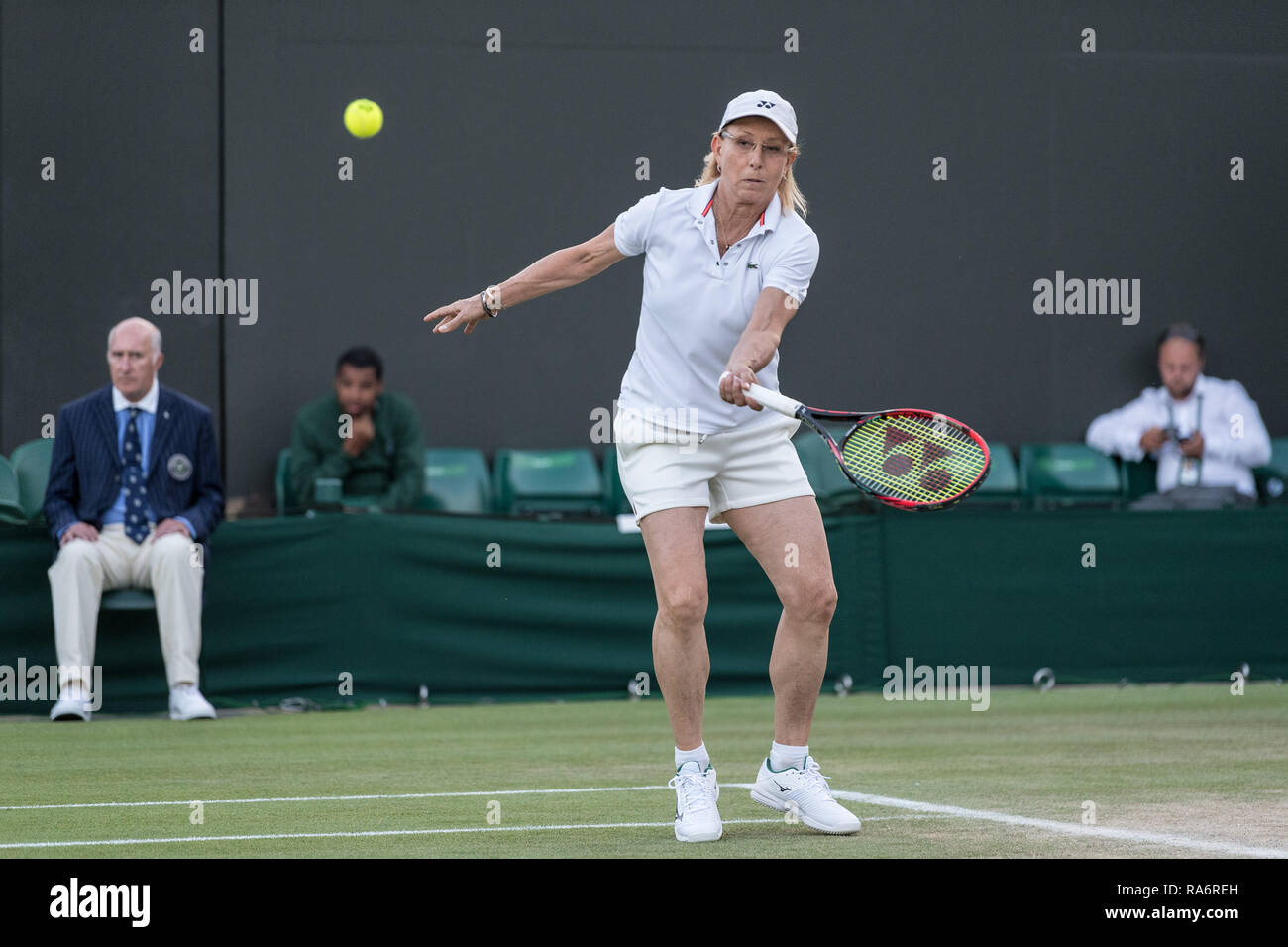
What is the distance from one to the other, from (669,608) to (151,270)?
781 cm

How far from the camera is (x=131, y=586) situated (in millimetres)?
8617

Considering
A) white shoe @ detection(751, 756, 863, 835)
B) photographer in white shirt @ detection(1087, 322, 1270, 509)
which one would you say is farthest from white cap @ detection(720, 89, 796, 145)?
photographer in white shirt @ detection(1087, 322, 1270, 509)

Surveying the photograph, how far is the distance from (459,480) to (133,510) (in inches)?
119

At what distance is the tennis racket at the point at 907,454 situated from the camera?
462cm

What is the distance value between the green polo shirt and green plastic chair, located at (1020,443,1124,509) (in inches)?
157

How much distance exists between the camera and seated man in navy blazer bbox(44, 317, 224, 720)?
27.6 feet

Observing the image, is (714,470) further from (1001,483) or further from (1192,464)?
(1001,483)

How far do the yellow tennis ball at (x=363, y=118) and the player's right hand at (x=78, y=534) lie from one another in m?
4.11

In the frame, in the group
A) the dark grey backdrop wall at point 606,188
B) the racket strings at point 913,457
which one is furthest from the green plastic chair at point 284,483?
the racket strings at point 913,457

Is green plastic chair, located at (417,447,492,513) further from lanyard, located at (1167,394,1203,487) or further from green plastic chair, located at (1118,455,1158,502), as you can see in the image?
lanyard, located at (1167,394,1203,487)

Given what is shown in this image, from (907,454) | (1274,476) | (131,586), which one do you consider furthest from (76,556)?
(1274,476)

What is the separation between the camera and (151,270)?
38.5ft
